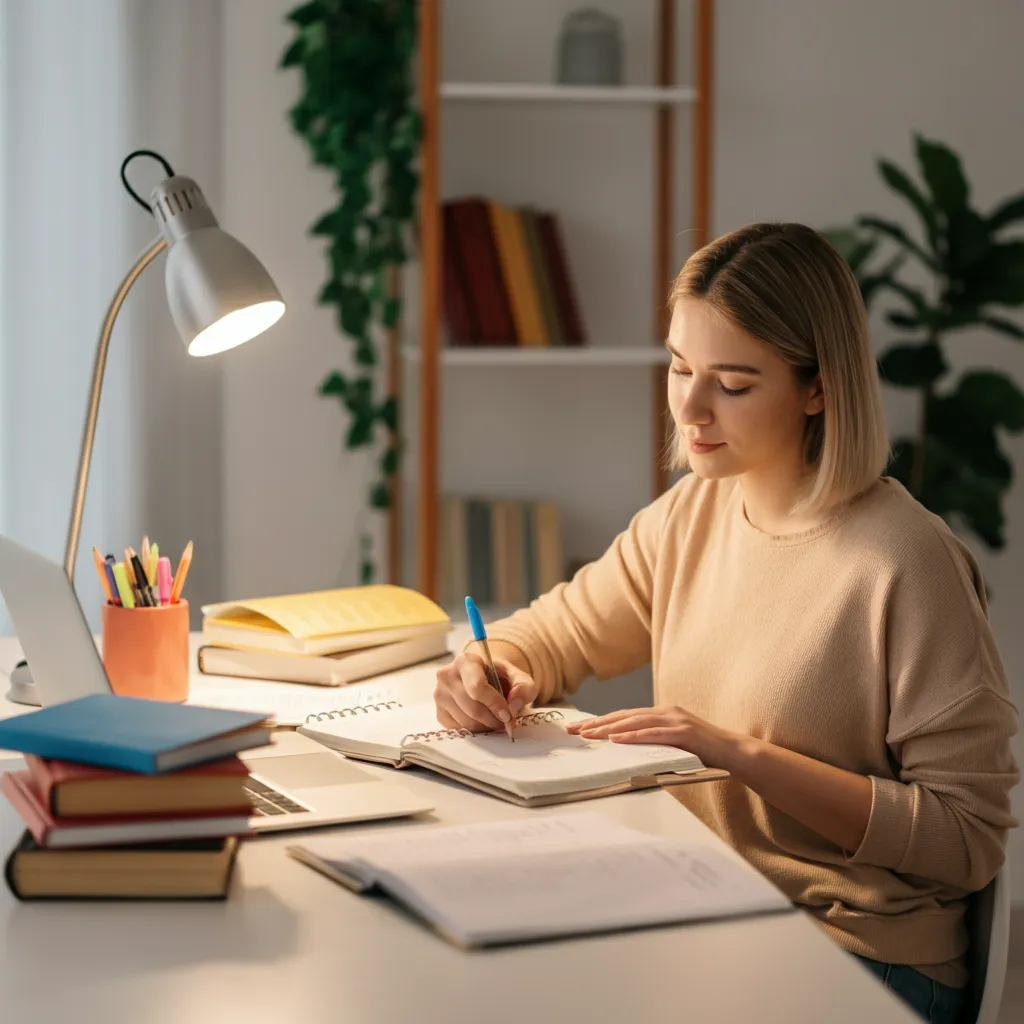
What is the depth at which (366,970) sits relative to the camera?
2.77 feet

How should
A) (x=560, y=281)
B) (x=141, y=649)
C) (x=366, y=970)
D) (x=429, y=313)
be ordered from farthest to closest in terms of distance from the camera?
(x=560, y=281) < (x=429, y=313) < (x=141, y=649) < (x=366, y=970)

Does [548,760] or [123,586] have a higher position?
[123,586]

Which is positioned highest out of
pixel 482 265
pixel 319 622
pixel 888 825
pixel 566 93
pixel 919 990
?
pixel 566 93

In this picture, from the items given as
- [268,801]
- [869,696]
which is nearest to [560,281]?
[869,696]

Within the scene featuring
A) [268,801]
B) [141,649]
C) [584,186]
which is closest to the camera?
[268,801]

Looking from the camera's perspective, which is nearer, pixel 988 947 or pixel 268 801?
pixel 268 801

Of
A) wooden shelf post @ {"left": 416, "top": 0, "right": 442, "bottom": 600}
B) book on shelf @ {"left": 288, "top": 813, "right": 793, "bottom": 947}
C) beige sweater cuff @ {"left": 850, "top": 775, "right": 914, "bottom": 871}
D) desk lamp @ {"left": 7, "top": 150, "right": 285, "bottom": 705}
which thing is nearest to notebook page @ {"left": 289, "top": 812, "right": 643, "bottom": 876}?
book on shelf @ {"left": 288, "top": 813, "right": 793, "bottom": 947}

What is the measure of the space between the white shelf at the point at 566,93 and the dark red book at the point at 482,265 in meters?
0.21

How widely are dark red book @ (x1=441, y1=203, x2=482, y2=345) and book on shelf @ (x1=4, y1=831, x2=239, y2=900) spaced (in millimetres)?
1821

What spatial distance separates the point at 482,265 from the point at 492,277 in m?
0.03

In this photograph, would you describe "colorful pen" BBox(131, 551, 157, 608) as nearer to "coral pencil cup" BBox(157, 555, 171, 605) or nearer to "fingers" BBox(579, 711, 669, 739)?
"coral pencil cup" BBox(157, 555, 171, 605)

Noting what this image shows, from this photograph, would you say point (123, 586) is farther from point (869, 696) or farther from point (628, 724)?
point (869, 696)

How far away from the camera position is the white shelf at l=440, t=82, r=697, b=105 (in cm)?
255

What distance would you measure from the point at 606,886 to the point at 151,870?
0.30m
